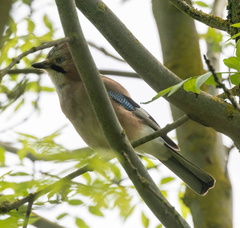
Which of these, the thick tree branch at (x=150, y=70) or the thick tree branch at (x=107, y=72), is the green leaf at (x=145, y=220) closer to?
the thick tree branch at (x=150, y=70)

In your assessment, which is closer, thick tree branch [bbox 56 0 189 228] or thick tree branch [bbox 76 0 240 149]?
thick tree branch [bbox 56 0 189 228]

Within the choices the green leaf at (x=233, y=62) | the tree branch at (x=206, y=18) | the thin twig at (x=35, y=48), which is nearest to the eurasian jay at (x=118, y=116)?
the tree branch at (x=206, y=18)

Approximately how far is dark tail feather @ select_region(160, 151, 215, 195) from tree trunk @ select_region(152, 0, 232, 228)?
0.07m

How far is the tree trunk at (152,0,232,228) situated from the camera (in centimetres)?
505

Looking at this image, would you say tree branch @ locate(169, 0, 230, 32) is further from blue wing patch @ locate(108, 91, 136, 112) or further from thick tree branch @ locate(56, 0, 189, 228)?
blue wing patch @ locate(108, 91, 136, 112)

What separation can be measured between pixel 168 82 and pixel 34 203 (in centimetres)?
124

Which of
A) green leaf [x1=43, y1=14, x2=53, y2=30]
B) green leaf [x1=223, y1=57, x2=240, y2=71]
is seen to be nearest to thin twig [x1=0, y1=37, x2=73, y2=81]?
green leaf [x1=223, y1=57, x2=240, y2=71]

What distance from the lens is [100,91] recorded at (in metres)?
3.55

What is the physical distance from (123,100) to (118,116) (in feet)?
0.99

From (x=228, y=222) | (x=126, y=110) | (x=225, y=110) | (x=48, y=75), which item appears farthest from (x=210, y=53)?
(x=225, y=110)

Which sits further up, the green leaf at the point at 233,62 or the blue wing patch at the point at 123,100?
the blue wing patch at the point at 123,100

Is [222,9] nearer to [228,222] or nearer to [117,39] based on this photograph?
[228,222]

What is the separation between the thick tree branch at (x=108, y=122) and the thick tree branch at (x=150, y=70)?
0.36m

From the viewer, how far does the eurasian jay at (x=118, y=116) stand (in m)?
5.36
